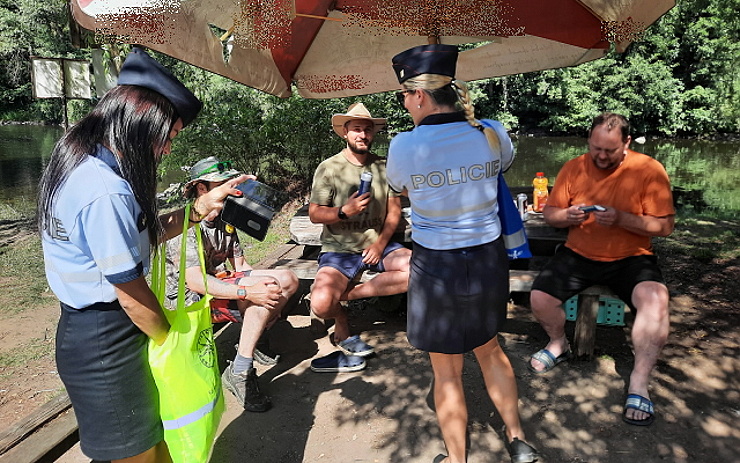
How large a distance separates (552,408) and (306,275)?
1.82 metres

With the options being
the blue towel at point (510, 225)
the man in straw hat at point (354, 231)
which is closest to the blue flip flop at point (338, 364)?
the man in straw hat at point (354, 231)

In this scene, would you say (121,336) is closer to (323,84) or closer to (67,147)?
(67,147)

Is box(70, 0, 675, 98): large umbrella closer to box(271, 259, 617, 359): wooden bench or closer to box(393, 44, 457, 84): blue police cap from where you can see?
box(393, 44, 457, 84): blue police cap

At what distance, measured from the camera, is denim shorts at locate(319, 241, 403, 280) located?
3.54 metres

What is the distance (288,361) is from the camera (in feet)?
11.7

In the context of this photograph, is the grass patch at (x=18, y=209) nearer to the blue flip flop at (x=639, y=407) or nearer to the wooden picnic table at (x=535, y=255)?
the wooden picnic table at (x=535, y=255)

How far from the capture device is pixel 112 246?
5.01 ft

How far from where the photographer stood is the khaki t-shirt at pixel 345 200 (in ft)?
11.8

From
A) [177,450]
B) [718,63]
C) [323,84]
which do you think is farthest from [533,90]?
[177,450]

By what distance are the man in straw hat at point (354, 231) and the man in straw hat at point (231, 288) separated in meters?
0.35

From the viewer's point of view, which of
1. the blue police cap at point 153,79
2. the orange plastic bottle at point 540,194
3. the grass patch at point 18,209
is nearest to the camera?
the blue police cap at point 153,79

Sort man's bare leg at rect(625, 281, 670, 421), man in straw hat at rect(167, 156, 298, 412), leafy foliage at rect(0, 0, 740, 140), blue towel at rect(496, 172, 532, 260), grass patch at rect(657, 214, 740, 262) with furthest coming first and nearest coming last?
1. leafy foliage at rect(0, 0, 740, 140)
2. grass patch at rect(657, 214, 740, 262)
3. man in straw hat at rect(167, 156, 298, 412)
4. man's bare leg at rect(625, 281, 670, 421)
5. blue towel at rect(496, 172, 532, 260)

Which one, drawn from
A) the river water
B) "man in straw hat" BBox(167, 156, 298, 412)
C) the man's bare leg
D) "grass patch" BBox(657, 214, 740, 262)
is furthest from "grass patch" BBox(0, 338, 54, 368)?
the river water

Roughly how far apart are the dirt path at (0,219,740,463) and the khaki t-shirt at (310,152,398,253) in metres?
0.74
